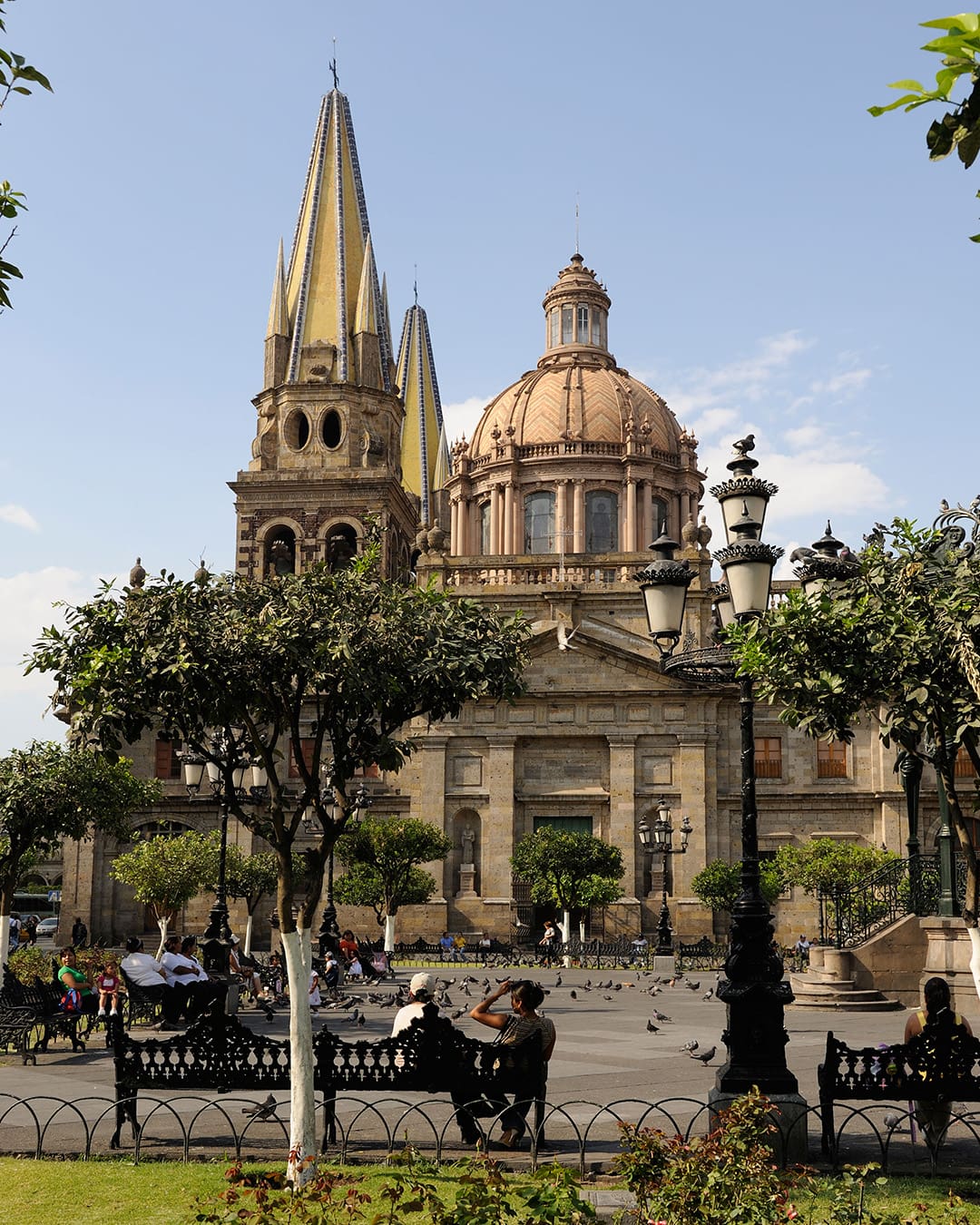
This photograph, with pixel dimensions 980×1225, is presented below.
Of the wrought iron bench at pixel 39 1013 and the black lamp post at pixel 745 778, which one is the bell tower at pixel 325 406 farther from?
the black lamp post at pixel 745 778

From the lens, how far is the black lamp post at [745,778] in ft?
31.6

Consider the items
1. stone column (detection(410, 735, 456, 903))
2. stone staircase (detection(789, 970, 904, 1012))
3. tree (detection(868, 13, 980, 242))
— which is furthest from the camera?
stone column (detection(410, 735, 456, 903))

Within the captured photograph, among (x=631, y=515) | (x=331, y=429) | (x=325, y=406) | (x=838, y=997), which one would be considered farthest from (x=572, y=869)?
(x=325, y=406)

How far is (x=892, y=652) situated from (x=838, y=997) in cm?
1482

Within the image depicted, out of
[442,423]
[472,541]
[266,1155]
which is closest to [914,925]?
[266,1155]

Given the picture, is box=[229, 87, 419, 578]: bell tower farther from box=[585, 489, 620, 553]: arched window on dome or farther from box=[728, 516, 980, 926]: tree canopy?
box=[728, 516, 980, 926]: tree canopy

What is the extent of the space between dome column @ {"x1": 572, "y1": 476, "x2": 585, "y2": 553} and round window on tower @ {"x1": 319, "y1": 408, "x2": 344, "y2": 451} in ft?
32.0

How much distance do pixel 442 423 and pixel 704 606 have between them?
126 feet

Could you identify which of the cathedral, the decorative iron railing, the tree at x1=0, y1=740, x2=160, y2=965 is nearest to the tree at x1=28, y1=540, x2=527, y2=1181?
the tree at x1=0, y1=740, x2=160, y2=965

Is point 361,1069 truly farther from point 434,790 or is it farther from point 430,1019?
point 434,790

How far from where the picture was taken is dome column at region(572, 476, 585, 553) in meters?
51.8

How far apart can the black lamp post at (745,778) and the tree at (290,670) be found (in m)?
1.89

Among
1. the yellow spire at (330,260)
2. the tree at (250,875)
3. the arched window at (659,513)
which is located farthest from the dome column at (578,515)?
the tree at (250,875)

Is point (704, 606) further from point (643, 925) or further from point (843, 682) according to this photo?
point (843, 682)
